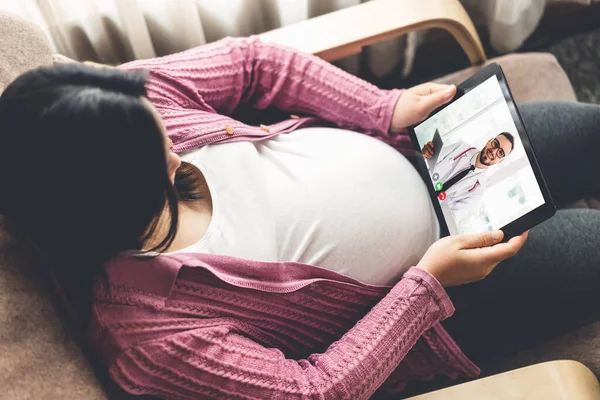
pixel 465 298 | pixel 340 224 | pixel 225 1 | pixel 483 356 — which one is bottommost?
pixel 483 356

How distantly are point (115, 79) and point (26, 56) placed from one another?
32 cm

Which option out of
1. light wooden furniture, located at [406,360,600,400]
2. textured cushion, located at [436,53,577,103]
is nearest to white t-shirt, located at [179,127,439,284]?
light wooden furniture, located at [406,360,600,400]

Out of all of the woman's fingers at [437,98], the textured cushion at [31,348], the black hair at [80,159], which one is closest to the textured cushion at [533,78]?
the woman's fingers at [437,98]

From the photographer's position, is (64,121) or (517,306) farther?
(517,306)

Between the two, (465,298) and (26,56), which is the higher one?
(26,56)

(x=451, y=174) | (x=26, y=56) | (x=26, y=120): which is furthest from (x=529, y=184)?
(x=26, y=56)

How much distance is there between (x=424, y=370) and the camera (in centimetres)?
88

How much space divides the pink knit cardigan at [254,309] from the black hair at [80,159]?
0.37 feet

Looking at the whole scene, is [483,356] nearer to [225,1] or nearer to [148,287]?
[148,287]

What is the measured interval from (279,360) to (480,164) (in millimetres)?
411

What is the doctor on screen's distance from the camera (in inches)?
31.4

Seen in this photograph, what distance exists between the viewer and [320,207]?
837mm

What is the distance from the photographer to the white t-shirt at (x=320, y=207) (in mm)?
808

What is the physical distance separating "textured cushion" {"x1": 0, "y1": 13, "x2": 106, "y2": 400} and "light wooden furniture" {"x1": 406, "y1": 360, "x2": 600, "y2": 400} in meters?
0.44
